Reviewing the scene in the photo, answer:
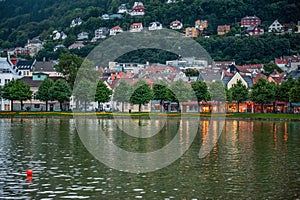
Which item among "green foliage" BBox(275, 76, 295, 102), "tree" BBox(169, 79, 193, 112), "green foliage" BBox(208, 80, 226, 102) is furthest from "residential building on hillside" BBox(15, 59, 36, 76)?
"green foliage" BBox(275, 76, 295, 102)

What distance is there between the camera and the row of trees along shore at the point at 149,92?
115062mm

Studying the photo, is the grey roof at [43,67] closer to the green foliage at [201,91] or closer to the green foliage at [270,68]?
the green foliage at [201,91]

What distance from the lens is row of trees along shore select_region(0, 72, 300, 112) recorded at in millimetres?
115062

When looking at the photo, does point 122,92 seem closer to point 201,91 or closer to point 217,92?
point 201,91

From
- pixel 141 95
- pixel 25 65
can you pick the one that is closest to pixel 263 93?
pixel 141 95

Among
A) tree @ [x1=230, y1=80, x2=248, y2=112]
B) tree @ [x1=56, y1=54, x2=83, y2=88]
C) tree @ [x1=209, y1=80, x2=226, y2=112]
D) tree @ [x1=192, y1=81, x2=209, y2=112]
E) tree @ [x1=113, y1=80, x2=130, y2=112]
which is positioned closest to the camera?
tree @ [x1=113, y1=80, x2=130, y2=112]

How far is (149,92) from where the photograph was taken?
116m

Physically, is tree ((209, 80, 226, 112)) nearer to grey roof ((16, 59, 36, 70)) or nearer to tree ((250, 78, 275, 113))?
tree ((250, 78, 275, 113))

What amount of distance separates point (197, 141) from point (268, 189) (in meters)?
24.3

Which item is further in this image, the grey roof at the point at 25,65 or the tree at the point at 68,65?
the grey roof at the point at 25,65

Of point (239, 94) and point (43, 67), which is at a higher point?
point (43, 67)

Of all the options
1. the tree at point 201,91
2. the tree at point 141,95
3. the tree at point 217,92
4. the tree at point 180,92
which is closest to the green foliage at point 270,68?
the tree at point 217,92

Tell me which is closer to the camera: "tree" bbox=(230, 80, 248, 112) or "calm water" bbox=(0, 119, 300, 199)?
"calm water" bbox=(0, 119, 300, 199)

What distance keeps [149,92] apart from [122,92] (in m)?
6.94
